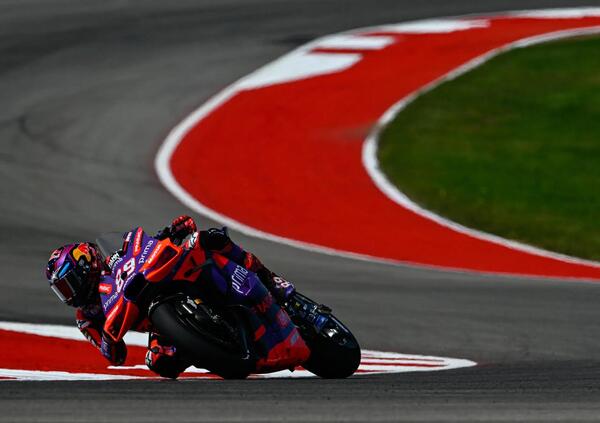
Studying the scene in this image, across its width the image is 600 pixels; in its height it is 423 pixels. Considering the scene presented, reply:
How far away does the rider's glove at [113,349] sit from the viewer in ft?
27.3

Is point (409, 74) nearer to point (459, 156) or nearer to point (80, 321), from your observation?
point (459, 156)

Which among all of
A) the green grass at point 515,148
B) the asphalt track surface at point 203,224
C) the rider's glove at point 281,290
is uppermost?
the rider's glove at point 281,290

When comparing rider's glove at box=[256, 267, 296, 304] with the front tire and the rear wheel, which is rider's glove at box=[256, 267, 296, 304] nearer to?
the front tire

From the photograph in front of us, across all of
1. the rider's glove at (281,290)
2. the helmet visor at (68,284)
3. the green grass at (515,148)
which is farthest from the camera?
the green grass at (515,148)

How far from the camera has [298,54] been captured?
83.8ft

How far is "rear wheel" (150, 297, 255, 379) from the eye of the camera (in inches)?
308

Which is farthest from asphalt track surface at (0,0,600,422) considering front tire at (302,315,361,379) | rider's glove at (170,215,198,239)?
rider's glove at (170,215,198,239)

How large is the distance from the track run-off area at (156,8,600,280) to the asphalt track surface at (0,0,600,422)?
573 millimetres

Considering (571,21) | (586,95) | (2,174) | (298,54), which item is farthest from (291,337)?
(571,21)

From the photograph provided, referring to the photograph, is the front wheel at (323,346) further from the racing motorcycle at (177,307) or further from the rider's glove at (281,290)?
the racing motorcycle at (177,307)

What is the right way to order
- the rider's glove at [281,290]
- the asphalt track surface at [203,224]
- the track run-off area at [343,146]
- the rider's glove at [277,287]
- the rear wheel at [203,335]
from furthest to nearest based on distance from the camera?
the track run-off area at [343,146] → the rider's glove at [281,290] → the rider's glove at [277,287] → the rear wheel at [203,335] → the asphalt track surface at [203,224]

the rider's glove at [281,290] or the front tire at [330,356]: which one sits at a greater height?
the rider's glove at [281,290]

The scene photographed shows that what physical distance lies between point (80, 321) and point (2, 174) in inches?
407

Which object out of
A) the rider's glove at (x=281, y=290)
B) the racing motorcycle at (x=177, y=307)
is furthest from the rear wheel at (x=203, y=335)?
the rider's glove at (x=281, y=290)
